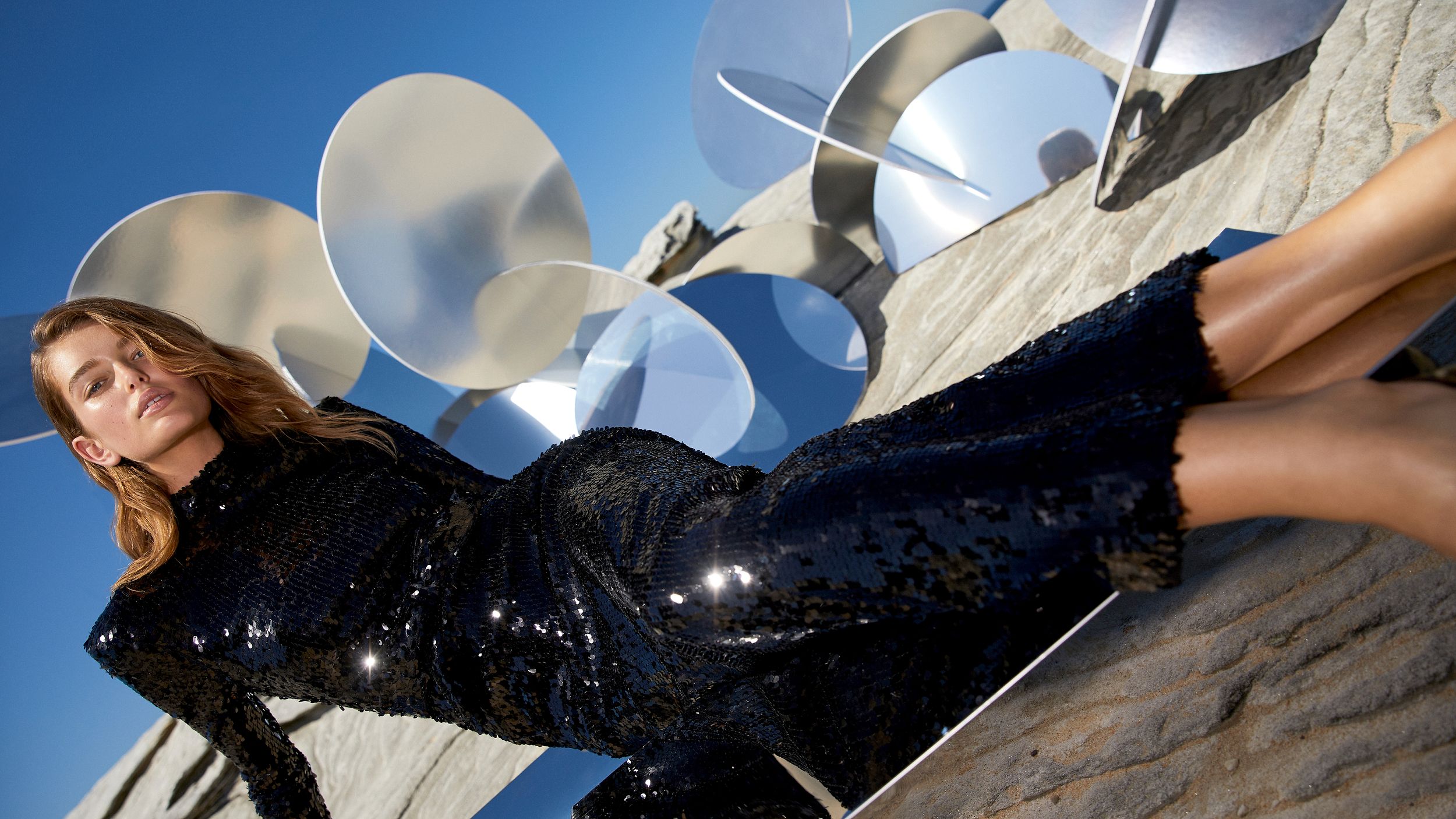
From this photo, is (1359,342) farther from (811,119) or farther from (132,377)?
(811,119)

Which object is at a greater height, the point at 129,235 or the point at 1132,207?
the point at 129,235

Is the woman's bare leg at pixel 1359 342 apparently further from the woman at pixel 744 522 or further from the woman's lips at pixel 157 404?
the woman's lips at pixel 157 404

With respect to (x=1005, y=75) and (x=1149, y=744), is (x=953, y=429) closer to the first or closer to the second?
(x=1149, y=744)

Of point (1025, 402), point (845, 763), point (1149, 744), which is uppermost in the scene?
point (1025, 402)

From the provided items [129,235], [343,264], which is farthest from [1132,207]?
[129,235]

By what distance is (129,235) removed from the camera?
→ 2.75 metres

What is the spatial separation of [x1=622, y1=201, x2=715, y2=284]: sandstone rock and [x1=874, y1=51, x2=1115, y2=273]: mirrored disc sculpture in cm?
291

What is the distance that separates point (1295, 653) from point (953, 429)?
0.53 metres

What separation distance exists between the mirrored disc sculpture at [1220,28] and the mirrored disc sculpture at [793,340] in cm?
127

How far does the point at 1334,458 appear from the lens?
32.1 inches

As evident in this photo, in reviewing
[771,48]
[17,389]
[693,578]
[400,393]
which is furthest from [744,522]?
[771,48]

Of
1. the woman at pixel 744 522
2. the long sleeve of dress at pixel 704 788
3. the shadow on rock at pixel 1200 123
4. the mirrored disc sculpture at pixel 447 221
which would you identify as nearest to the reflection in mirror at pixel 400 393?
the mirrored disc sculpture at pixel 447 221

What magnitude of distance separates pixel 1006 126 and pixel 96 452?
9.84 feet

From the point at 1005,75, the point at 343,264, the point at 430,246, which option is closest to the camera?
the point at 343,264
